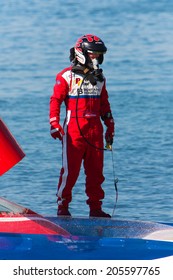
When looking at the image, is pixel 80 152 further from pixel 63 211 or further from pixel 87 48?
pixel 87 48

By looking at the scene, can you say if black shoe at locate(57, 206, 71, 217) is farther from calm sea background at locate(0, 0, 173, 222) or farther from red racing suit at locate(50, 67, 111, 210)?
calm sea background at locate(0, 0, 173, 222)

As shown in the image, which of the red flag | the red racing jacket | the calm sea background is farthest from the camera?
the calm sea background

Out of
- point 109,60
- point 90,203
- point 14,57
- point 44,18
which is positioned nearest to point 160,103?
point 109,60

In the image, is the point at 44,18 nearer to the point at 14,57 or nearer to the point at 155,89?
the point at 14,57

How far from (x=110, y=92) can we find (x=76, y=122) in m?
5.49

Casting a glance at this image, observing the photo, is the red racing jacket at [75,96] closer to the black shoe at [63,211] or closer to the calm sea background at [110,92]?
the black shoe at [63,211]

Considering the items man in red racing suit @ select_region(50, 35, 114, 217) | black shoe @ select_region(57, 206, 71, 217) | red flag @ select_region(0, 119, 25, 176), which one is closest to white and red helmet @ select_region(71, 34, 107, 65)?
man in red racing suit @ select_region(50, 35, 114, 217)

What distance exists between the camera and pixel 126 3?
19.2 meters

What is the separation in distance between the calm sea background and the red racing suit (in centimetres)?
69

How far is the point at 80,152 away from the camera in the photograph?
23.7ft

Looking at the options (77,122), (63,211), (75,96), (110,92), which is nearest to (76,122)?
(77,122)

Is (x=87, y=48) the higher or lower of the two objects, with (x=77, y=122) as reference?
higher

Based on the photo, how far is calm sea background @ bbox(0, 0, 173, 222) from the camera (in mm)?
8742
